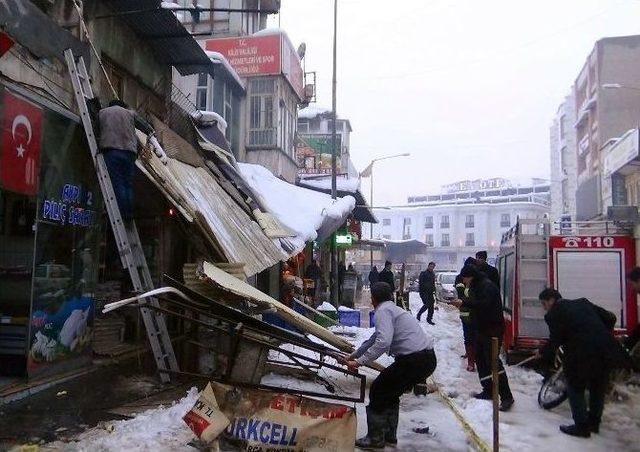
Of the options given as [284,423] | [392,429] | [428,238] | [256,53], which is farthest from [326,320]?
[428,238]

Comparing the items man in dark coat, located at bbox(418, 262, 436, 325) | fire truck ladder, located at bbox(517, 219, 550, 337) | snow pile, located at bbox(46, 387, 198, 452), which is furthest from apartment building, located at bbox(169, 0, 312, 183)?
snow pile, located at bbox(46, 387, 198, 452)

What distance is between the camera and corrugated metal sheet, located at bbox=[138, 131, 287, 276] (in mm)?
6895

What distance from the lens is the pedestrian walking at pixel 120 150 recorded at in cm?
657

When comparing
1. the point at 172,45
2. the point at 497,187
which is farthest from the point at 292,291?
the point at 497,187

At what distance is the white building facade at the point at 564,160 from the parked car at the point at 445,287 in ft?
67.2

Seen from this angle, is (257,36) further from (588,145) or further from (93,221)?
(588,145)

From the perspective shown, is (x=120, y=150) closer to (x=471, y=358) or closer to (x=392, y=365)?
(x=392, y=365)

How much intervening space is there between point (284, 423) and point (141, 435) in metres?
1.33

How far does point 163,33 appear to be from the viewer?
388 inches

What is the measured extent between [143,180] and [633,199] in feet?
105

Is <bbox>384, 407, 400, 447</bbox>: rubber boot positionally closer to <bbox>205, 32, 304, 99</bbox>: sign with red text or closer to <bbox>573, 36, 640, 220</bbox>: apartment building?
<bbox>205, 32, 304, 99</bbox>: sign with red text

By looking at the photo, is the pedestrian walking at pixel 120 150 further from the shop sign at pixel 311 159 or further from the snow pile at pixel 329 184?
the shop sign at pixel 311 159

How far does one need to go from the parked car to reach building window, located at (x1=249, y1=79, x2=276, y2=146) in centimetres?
1220

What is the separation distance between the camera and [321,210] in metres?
14.1
